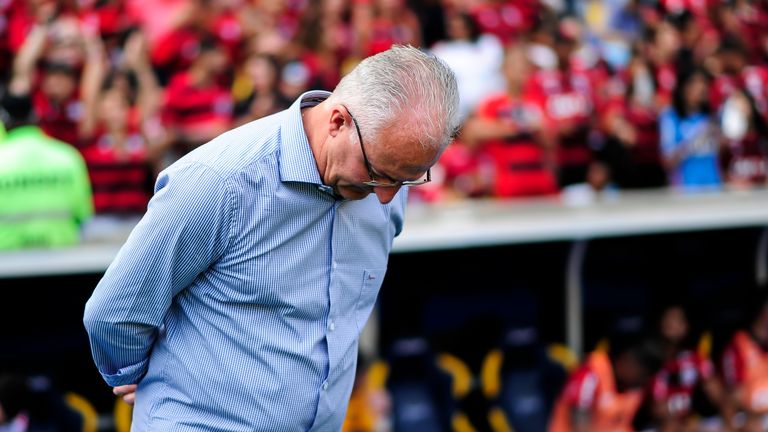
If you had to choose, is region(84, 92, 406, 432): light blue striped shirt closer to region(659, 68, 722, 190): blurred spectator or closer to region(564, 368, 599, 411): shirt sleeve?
region(564, 368, 599, 411): shirt sleeve

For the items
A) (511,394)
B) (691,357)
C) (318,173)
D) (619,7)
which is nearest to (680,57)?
(619,7)

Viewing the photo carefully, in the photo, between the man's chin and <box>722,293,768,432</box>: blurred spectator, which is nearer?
the man's chin

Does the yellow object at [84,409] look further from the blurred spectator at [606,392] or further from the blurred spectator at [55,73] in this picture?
the blurred spectator at [606,392]

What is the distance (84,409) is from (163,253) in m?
3.18

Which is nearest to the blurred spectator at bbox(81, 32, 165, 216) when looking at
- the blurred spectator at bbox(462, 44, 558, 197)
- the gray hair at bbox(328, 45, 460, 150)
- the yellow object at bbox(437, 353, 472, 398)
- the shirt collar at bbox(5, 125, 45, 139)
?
the shirt collar at bbox(5, 125, 45, 139)

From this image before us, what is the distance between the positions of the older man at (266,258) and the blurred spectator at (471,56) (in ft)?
15.6

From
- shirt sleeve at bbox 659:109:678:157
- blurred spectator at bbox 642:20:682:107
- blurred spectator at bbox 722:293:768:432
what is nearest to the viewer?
blurred spectator at bbox 722:293:768:432

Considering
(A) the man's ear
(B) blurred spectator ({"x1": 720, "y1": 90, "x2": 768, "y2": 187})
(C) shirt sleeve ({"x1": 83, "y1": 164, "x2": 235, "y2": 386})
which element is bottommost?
(B) blurred spectator ({"x1": 720, "y1": 90, "x2": 768, "y2": 187})

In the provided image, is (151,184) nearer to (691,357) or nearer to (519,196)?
(519,196)

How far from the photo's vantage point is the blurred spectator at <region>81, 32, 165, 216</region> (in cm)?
471

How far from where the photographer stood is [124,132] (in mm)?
5281

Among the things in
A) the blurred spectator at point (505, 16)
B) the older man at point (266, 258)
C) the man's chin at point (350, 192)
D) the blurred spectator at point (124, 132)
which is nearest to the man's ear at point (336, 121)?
the older man at point (266, 258)

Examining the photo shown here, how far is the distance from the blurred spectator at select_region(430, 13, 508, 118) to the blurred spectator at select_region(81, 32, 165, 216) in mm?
2114

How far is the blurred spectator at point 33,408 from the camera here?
4.31 m
